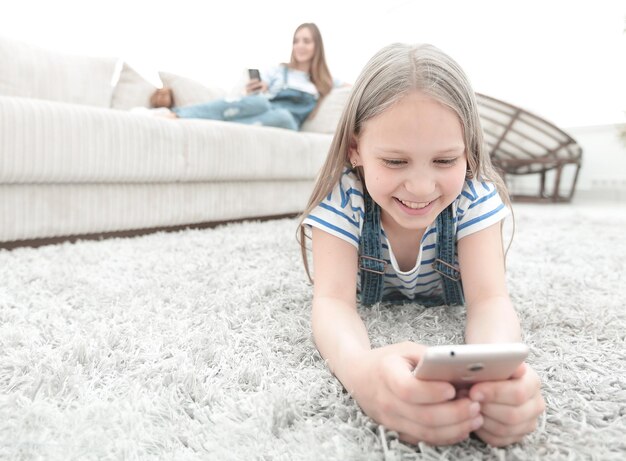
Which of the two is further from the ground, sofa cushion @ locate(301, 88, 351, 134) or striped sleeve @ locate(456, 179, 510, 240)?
sofa cushion @ locate(301, 88, 351, 134)

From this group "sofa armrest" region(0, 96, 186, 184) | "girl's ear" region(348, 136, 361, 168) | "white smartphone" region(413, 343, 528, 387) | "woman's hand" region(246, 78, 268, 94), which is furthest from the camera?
"woman's hand" region(246, 78, 268, 94)

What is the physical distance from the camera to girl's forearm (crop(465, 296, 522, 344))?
489mm

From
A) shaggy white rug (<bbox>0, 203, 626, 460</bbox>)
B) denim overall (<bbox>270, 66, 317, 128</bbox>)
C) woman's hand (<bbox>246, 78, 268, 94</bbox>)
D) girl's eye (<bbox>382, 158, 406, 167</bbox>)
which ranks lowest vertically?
shaggy white rug (<bbox>0, 203, 626, 460</bbox>)

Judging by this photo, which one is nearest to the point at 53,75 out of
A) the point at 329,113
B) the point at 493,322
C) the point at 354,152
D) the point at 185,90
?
the point at 185,90

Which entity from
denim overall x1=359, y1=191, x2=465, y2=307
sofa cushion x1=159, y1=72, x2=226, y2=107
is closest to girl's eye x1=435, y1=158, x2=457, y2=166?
denim overall x1=359, y1=191, x2=465, y2=307

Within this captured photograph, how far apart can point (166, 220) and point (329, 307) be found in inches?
42.7

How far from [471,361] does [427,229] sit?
34cm

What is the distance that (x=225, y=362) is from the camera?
50 cm

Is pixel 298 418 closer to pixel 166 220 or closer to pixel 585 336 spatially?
pixel 585 336

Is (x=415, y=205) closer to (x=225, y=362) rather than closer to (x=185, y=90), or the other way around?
(x=225, y=362)

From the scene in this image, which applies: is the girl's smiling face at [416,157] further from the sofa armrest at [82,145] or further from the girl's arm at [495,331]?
the sofa armrest at [82,145]

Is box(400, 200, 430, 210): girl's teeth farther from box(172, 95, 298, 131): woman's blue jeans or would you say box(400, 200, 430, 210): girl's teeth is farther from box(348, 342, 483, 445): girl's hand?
box(172, 95, 298, 131): woman's blue jeans

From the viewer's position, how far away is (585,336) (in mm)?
600

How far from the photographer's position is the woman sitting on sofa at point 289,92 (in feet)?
6.15
